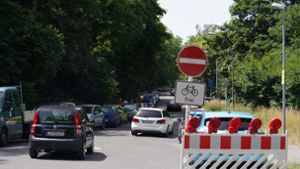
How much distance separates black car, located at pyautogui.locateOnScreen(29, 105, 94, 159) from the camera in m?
18.2

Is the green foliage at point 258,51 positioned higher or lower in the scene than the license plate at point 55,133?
higher

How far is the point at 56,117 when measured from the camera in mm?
18500

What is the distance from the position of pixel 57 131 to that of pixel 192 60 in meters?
8.13

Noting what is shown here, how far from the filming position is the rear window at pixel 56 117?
18.4m

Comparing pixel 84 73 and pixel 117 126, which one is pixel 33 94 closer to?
pixel 117 126

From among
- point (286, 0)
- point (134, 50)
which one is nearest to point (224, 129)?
point (134, 50)

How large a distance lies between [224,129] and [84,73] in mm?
34862

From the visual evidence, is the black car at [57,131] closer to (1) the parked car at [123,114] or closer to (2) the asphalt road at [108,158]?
(2) the asphalt road at [108,158]

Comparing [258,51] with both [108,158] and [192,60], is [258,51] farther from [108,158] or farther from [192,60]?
[192,60]

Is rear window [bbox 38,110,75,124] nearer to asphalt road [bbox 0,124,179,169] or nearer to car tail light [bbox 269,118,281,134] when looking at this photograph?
asphalt road [bbox 0,124,179,169]

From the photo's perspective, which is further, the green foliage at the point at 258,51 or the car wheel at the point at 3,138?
the green foliage at the point at 258,51

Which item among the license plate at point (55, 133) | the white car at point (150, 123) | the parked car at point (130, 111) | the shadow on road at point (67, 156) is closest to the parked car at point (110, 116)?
the white car at point (150, 123)

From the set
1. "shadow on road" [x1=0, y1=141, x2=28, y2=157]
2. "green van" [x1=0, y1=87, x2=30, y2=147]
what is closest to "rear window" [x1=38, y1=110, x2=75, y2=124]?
"shadow on road" [x1=0, y1=141, x2=28, y2=157]

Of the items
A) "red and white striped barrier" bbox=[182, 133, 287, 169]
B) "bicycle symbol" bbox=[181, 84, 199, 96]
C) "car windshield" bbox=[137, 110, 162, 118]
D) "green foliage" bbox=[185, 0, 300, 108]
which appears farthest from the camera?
"green foliage" bbox=[185, 0, 300, 108]
